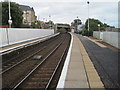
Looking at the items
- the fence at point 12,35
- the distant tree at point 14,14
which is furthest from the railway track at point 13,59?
the distant tree at point 14,14

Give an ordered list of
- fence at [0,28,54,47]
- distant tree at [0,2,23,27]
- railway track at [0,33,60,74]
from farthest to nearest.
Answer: distant tree at [0,2,23,27] < fence at [0,28,54,47] < railway track at [0,33,60,74]

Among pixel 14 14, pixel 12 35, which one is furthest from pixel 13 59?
pixel 14 14

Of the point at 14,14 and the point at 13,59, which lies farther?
the point at 14,14

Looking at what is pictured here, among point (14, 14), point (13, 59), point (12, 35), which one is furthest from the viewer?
point (14, 14)

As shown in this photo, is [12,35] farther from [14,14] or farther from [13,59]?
[14,14]

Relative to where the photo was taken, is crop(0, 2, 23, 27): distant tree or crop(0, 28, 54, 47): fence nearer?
crop(0, 28, 54, 47): fence

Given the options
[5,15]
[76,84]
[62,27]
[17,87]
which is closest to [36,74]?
[17,87]

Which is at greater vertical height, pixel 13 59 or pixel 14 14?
pixel 14 14

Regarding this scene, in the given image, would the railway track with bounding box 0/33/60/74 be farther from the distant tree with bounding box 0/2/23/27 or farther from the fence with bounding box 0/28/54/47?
the distant tree with bounding box 0/2/23/27

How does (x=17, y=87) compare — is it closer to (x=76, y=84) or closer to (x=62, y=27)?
(x=76, y=84)

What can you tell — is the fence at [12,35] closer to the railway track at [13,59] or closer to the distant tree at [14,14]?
the railway track at [13,59]

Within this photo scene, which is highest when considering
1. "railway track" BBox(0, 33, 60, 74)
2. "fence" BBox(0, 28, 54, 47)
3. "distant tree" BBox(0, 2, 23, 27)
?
"distant tree" BBox(0, 2, 23, 27)

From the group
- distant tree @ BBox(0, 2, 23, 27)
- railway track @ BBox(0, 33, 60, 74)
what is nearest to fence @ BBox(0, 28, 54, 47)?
railway track @ BBox(0, 33, 60, 74)

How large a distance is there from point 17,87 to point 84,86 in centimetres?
265
